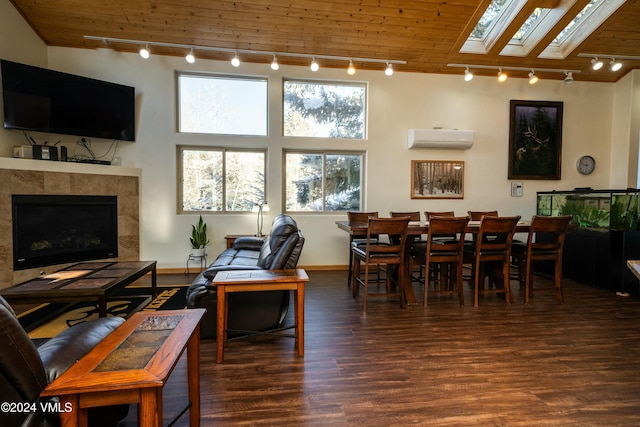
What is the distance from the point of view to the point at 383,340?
258cm

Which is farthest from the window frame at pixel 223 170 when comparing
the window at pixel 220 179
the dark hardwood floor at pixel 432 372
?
the dark hardwood floor at pixel 432 372

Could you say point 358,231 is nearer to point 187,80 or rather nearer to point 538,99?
point 187,80

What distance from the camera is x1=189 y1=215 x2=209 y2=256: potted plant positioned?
4742mm

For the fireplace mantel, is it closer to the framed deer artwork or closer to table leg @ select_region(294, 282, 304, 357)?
table leg @ select_region(294, 282, 304, 357)

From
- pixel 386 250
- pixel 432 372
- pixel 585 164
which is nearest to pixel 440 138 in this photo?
pixel 386 250

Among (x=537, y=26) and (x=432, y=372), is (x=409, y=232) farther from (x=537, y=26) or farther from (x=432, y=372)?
(x=537, y=26)

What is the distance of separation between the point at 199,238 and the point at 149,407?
3995mm

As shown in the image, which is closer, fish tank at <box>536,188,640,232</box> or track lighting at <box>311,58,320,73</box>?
fish tank at <box>536,188,640,232</box>

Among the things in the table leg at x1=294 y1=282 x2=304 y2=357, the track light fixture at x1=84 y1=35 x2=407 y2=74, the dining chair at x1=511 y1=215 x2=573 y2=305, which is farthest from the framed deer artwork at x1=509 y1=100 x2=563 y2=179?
the table leg at x1=294 y1=282 x2=304 y2=357

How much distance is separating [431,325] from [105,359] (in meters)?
2.62

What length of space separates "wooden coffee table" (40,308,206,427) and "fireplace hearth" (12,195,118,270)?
373 centimetres

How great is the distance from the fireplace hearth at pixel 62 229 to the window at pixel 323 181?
2.76 meters

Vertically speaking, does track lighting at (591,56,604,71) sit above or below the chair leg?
above

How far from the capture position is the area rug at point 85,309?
276cm
